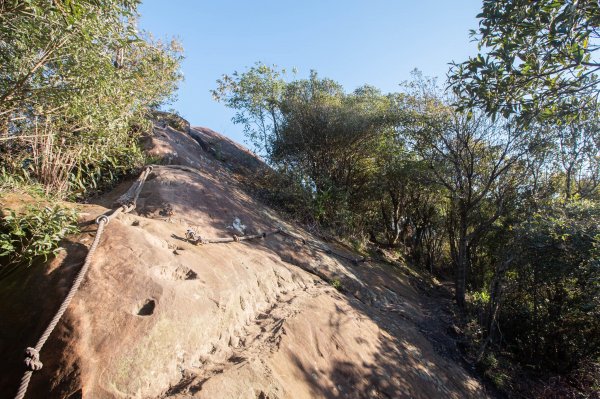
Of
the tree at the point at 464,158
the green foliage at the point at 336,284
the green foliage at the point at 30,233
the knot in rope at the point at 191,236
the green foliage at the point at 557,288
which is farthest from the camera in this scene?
the tree at the point at 464,158

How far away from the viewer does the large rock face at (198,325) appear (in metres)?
2.72

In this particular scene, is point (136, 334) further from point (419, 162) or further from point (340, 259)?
point (419, 162)

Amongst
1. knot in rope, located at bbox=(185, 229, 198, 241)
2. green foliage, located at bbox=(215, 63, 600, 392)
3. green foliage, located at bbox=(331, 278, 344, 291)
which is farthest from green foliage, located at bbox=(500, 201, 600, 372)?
knot in rope, located at bbox=(185, 229, 198, 241)

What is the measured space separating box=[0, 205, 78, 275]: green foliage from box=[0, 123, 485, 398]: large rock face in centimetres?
16

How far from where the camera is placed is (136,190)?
5.84 m

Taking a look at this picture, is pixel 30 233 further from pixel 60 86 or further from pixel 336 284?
pixel 336 284

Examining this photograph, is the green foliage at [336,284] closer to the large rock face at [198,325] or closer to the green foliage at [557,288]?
the large rock face at [198,325]

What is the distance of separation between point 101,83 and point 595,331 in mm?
10107

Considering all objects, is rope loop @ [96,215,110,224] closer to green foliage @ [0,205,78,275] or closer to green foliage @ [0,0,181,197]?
green foliage @ [0,205,78,275]

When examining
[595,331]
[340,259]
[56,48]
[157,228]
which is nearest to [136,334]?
[157,228]

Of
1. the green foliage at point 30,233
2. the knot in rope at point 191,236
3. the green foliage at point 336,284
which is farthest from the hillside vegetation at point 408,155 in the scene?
the green foliage at point 336,284

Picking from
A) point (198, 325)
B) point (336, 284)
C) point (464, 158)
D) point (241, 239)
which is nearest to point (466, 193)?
point (464, 158)

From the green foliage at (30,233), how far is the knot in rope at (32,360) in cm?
92

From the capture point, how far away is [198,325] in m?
3.42
